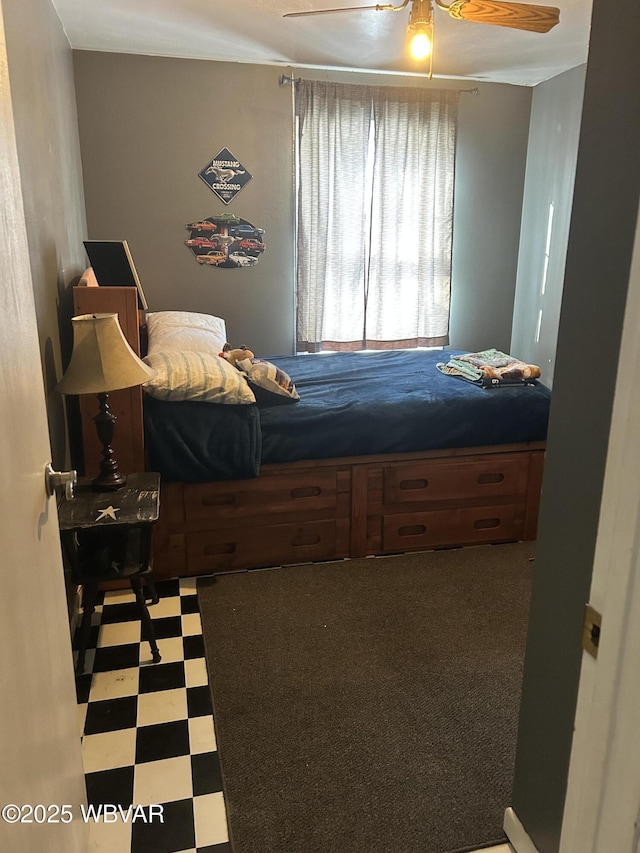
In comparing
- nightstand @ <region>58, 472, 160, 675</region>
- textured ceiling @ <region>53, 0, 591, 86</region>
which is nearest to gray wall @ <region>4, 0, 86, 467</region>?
nightstand @ <region>58, 472, 160, 675</region>

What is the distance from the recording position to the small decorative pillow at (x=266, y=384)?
2820mm

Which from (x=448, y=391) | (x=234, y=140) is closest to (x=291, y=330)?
(x=234, y=140)

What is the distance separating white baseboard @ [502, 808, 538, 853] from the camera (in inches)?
59.1

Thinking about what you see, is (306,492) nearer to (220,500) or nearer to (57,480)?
(220,500)

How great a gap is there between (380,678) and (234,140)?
335cm

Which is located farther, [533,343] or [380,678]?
[533,343]

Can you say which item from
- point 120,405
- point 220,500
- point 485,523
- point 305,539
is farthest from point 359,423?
point 120,405

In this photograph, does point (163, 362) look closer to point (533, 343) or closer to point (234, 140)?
point (234, 140)

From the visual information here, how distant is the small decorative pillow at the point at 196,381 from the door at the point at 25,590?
4.30 ft

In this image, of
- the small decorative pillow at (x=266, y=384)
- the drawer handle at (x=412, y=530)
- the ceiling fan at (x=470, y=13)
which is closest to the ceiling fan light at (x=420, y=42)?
the ceiling fan at (x=470, y=13)

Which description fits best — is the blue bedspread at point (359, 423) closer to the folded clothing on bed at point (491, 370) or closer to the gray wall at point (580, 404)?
the folded clothing on bed at point (491, 370)

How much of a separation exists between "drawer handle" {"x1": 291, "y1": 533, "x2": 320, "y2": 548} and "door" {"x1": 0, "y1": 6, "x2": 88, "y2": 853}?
1.63 metres

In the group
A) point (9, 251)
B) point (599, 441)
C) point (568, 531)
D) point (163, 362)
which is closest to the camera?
point (9, 251)

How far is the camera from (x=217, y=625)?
2.43m
